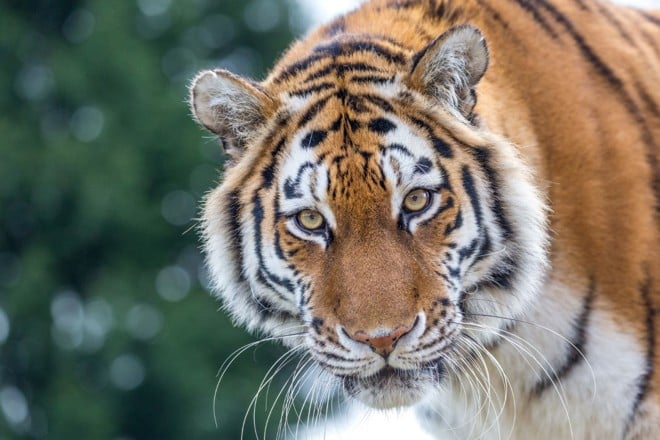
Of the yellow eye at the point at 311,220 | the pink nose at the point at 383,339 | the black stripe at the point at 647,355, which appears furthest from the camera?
the black stripe at the point at 647,355

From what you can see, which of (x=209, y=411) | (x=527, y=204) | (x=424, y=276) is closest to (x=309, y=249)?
(x=424, y=276)

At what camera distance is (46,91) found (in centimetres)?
1678

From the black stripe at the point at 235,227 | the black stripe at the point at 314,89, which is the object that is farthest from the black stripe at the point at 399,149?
the black stripe at the point at 235,227

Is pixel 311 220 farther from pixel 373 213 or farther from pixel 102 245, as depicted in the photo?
pixel 102 245

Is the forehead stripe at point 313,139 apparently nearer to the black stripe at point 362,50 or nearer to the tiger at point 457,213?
the tiger at point 457,213

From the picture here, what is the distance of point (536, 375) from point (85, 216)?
12185 millimetres

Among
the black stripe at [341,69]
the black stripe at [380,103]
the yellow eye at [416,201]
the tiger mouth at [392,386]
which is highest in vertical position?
the black stripe at [341,69]

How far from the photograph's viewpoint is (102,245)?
16078 millimetres

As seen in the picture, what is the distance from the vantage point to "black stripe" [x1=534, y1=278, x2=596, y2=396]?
379cm

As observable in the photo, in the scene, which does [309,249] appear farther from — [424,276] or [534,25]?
[534,25]

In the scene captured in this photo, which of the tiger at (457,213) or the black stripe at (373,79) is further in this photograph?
the black stripe at (373,79)

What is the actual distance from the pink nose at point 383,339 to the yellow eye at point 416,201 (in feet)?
1.14

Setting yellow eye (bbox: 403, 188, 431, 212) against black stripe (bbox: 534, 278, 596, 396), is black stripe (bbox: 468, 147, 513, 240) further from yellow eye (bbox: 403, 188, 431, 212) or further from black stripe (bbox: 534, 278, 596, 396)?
black stripe (bbox: 534, 278, 596, 396)

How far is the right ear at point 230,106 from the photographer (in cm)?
370
